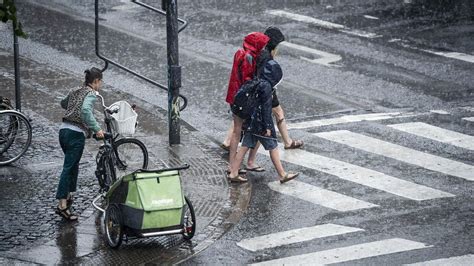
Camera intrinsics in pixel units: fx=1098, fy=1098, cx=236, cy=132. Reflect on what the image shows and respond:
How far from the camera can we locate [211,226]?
1254 centimetres

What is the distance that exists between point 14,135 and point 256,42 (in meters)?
3.43

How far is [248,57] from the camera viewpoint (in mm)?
14141

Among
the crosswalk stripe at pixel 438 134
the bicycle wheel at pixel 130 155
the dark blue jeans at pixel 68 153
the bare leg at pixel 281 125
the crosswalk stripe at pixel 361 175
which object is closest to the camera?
the dark blue jeans at pixel 68 153

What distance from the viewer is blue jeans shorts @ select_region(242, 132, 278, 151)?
13.8 m

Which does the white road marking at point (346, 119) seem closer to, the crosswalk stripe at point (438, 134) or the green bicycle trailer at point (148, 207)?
the crosswalk stripe at point (438, 134)

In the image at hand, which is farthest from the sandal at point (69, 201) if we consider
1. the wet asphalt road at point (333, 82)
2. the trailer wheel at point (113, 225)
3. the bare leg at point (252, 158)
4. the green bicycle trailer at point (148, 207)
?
the bare leg at point (252, 158)

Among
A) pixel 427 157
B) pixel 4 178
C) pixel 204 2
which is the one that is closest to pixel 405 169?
pixel 427 157

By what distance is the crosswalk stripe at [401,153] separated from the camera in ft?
47.1

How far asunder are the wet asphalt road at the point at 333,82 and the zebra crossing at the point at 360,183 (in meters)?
0.10

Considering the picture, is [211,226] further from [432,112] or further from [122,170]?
[432,112]

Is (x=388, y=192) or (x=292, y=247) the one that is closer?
(x=292, y=247)

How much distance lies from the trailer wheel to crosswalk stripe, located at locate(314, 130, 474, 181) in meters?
4.68

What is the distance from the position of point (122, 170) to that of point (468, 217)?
433 centimetres

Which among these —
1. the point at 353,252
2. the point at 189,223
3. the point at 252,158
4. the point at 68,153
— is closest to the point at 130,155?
the point at 68,153
